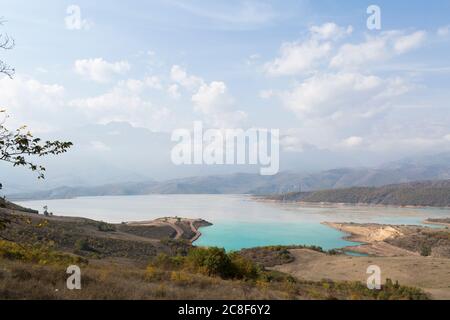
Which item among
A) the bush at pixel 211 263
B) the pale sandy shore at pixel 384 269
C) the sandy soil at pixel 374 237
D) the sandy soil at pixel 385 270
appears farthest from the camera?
the sandy soil at pixel 374 237

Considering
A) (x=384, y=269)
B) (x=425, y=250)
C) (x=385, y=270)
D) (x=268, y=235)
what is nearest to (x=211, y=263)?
(x=385, y=270)

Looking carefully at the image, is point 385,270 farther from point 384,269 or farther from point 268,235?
point 268,235

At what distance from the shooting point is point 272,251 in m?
51.8

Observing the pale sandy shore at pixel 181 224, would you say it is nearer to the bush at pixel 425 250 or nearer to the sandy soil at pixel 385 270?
the bush at pixel 425 250

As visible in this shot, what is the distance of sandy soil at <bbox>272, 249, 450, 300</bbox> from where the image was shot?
30266 millimetres

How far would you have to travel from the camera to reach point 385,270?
35.3m

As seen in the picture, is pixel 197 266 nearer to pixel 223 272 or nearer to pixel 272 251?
pixel 223 272

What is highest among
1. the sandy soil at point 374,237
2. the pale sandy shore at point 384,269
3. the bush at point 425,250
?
the pale sandy shore at point 384,269

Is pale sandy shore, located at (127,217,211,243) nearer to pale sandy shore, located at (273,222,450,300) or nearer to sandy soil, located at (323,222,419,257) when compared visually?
sandy soil, located at (323,222,419,257)

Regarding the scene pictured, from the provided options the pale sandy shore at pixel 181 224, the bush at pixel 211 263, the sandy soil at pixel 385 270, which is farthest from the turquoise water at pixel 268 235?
the bush at pixel 211 263

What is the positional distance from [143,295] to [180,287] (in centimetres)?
205

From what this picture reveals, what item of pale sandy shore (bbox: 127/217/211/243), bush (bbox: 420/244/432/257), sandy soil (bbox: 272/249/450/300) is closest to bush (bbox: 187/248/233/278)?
sandy soil (bbox: 272/249/450/300)

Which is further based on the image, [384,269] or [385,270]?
[384,269]

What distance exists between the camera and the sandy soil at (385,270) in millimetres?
30266
